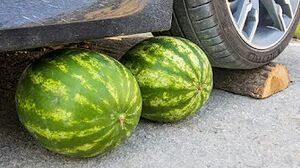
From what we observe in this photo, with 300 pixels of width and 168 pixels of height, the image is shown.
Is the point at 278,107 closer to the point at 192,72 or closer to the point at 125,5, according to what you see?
the point at 192,72

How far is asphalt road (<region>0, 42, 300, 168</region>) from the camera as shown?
5.59 feet

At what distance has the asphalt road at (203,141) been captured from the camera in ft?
5.59

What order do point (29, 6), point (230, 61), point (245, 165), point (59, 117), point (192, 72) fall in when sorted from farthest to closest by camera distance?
point (230, 61)
point (192, 72)
point (245, 165)
point (59, 117)
point (29, 6)

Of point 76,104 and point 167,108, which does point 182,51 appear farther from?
point 76,104

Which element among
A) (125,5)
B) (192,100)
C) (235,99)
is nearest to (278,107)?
(235,99)

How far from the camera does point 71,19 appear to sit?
1.38 metres

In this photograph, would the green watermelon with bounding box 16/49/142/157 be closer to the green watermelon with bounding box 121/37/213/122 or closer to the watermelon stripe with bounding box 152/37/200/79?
the green watermelon with bounding box 121/37/213/122

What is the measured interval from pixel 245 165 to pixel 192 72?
41cm

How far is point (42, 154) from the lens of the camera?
5.61 feet

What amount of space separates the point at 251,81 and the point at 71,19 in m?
1.45

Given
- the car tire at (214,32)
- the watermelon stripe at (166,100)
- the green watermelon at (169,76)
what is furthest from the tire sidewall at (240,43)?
the watermelon stripe at (166,100)

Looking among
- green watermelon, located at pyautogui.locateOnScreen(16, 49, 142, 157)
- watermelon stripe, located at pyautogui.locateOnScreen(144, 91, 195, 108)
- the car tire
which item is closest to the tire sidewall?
the car tire

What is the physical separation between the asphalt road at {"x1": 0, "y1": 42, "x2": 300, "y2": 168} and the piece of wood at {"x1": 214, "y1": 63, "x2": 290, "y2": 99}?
78 mm

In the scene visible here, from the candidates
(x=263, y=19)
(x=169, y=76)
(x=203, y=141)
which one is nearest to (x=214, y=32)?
(x=169, y=76)
